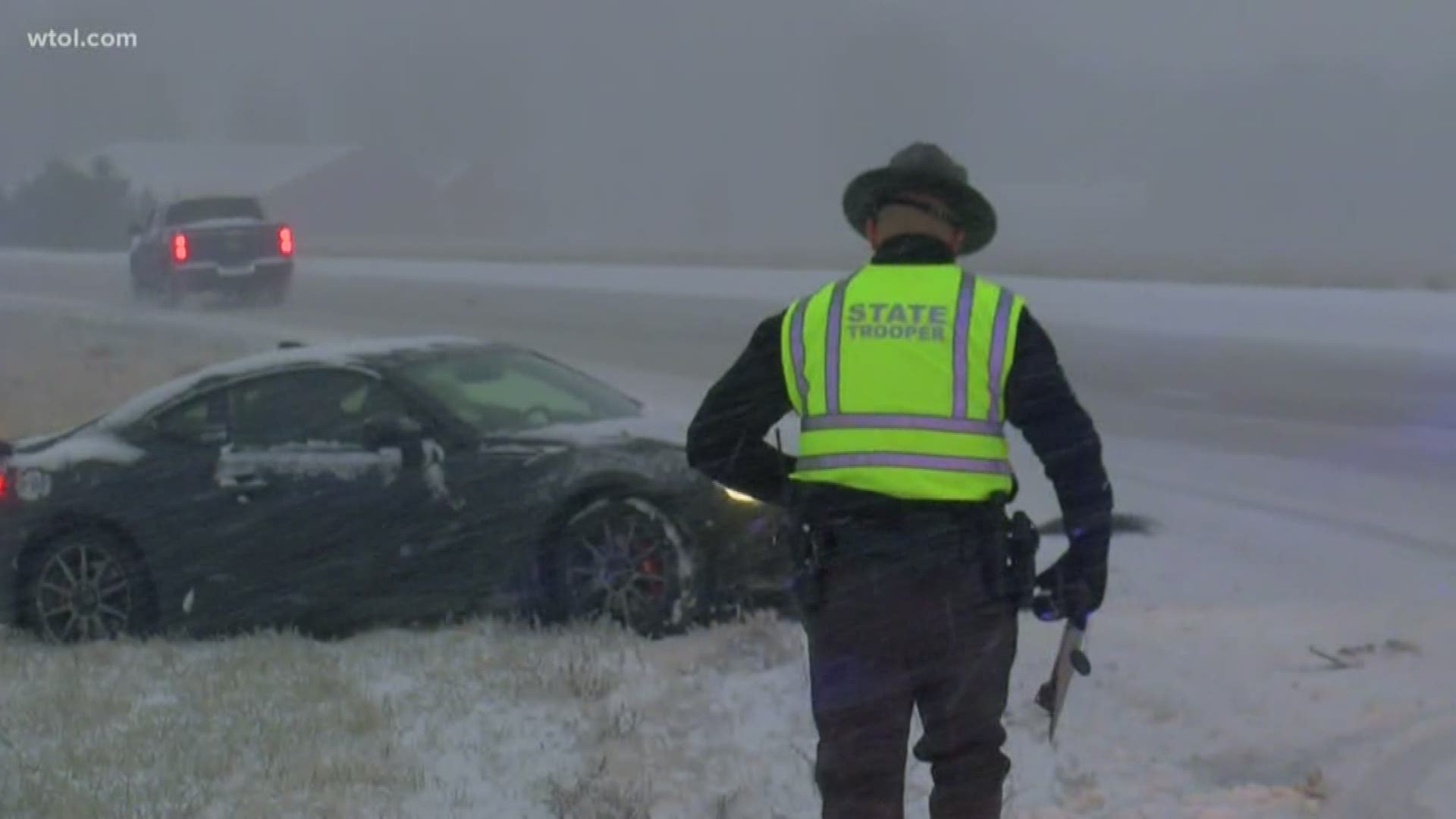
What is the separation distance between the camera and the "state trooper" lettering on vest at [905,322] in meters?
4.02

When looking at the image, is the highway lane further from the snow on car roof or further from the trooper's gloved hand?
the trooper's gloved hand

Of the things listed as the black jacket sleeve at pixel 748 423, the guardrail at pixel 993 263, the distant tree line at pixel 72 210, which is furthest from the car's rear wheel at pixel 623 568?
the distant tree line at pixel 72 210

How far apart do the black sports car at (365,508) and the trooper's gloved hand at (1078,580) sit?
3845mm

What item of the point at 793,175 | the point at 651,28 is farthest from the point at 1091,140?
the point at 651,28

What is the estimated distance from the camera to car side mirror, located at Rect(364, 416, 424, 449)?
8.42 meters

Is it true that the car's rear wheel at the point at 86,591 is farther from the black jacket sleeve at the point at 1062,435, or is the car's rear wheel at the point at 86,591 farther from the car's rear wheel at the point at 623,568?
the black jacket sleeve at the point at 1062,435

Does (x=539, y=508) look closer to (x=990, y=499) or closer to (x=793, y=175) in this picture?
(x=990, y=499)

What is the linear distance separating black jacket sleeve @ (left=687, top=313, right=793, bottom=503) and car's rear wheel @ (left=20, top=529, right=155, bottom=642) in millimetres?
4940

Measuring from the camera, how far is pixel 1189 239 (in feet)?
258

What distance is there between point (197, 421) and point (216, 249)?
2123 centimetres

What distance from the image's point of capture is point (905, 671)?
13.4 ft

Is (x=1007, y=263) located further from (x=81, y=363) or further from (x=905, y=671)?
(x=905, y=671)

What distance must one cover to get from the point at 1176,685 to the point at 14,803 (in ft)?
11.8

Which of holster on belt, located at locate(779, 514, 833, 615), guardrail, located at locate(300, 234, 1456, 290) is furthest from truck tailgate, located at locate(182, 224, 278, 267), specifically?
holster on belt, located at locate(779, 514, 833, 615)
